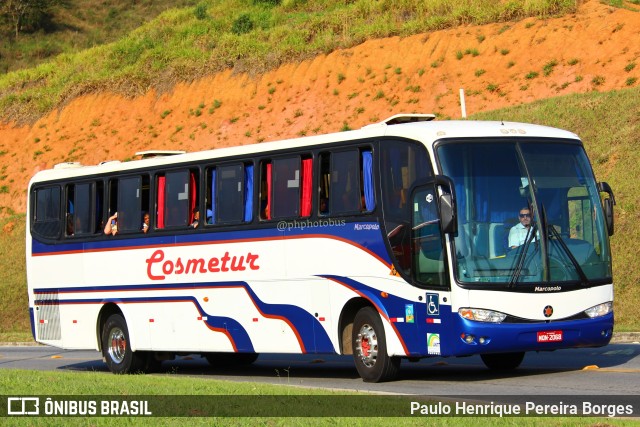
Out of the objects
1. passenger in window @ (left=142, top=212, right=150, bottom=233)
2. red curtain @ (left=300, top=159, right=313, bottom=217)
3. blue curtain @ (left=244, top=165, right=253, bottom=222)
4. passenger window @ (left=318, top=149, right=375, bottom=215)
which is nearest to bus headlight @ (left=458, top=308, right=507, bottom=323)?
passenger window @ (left=318, top=149, right=375, bottom=215)

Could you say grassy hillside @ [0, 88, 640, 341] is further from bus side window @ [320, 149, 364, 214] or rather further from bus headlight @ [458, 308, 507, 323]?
bus headlight @ [458, 308, 507, 323]

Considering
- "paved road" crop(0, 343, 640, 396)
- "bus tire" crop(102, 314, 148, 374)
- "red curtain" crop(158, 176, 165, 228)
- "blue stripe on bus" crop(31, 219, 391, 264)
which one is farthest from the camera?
"bus tire" crop(102, 314, 148, 374)

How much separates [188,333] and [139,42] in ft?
169

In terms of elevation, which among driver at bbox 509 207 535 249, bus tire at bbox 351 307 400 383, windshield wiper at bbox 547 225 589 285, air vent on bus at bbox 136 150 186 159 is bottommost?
bus tire at bbox 351 307 400 383

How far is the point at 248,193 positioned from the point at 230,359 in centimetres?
447

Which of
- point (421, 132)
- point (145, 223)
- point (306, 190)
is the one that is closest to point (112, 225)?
point (145, 223)

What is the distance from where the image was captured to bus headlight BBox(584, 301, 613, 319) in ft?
50.4

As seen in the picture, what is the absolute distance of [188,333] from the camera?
19359 mm

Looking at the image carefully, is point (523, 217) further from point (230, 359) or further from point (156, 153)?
point (156, 153)

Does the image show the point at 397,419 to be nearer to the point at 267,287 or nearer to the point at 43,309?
the point at 267,287

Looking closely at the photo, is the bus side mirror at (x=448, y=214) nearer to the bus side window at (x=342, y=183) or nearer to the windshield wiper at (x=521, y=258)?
the windshield wiper at (x=521, y=258)

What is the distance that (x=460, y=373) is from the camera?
17.5 metres

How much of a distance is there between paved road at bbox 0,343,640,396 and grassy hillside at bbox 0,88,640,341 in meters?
5.50

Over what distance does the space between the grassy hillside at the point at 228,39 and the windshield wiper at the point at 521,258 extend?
37720mm
